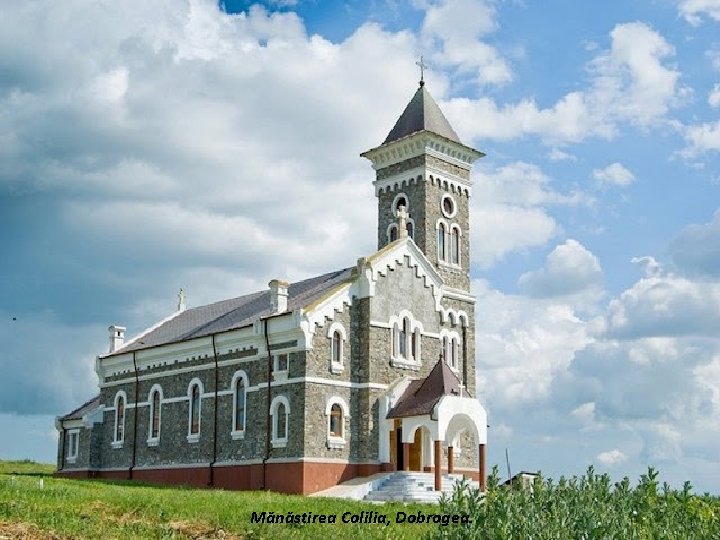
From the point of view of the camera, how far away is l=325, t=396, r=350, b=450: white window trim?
36.0 metres

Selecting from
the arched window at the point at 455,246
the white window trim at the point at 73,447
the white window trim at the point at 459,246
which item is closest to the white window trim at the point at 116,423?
the white window trim at the point at 73,447

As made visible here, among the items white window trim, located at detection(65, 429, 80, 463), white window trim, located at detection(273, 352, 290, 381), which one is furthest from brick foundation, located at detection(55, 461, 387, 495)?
white window trim, located at detection(65, 429, 80, 463)

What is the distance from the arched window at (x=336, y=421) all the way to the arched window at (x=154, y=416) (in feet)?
36.7

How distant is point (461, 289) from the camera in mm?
43906

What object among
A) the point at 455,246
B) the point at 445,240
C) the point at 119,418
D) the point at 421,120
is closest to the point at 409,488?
the point at 445,240

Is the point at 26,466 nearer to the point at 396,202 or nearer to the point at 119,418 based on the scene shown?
the point at 119,418

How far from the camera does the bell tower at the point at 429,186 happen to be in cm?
4316

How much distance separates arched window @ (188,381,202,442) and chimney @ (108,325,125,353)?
29.8 feet

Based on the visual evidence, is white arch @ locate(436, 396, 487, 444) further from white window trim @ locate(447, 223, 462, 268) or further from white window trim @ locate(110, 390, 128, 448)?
white window trim @ locate(110, 390, 128, 448)

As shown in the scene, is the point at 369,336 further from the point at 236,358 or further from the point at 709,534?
the point at 709,534

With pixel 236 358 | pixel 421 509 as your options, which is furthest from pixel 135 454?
pixel 421 509

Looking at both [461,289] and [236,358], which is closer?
[236,358]

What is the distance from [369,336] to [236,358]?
620cm

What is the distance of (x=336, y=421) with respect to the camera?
36688 millimetres
